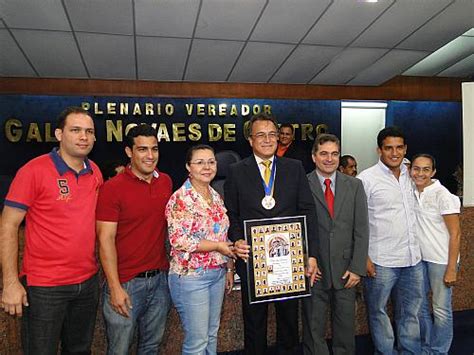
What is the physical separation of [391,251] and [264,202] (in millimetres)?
970

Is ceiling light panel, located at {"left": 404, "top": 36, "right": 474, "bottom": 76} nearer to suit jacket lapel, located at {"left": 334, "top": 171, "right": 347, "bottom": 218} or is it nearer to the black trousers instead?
suit jacket lapel, located at {"left": 334, "top": 171, "right": 347, "bottom": 218}

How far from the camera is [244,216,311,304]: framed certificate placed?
6.22 feet

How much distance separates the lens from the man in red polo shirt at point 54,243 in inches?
65.5

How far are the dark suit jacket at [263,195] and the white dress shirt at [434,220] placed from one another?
0.89 metres

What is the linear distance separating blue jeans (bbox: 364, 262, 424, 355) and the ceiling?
9.99 feet

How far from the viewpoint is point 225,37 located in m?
4.58

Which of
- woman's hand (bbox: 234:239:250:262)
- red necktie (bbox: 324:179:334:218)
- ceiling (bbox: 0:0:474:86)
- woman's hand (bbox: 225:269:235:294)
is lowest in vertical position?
woman's hand (bbox: 225:269:235:294)

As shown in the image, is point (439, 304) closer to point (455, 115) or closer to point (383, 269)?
point (383, 269)

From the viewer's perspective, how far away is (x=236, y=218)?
6.59 feet

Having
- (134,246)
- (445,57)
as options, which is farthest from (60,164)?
(445,57)

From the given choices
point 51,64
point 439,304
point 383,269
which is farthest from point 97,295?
point 51,64

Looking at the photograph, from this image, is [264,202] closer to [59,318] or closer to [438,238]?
[59,318]

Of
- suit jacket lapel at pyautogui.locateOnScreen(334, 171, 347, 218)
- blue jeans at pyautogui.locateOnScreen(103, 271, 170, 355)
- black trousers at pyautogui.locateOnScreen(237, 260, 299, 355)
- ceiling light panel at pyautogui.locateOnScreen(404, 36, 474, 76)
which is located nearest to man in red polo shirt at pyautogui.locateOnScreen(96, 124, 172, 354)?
blue jeans at pyautogui.locateOnScreen(103, 271, 170, 355)

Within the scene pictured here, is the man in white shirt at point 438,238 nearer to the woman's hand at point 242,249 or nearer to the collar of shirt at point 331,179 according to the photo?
the collar of shirt at point 331,179
